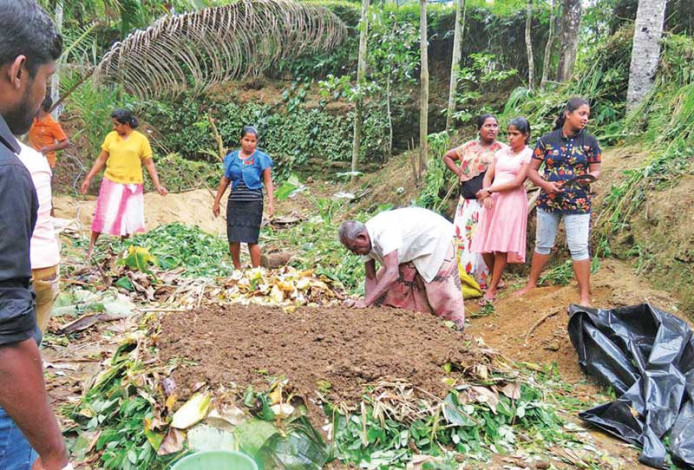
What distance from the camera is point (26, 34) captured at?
3.68 ft

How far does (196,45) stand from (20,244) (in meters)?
6.70

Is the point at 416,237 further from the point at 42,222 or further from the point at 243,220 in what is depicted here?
the point at 42,222

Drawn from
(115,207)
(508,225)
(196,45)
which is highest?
(196,45)

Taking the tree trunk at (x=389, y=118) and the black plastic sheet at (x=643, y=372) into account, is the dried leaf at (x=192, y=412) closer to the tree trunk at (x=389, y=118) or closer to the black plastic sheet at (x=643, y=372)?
the black plastic sheet at (x=643, y=372)

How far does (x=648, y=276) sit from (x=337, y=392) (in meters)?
3.09

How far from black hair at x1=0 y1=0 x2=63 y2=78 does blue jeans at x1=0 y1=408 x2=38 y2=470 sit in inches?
29.9

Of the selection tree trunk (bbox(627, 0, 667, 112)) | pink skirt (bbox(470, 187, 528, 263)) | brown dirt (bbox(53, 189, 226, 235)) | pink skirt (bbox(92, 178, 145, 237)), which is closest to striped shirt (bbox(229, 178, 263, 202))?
pink skirt (bbox(92, 178, 145, 237))

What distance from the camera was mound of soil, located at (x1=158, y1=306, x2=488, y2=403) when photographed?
2617 mm

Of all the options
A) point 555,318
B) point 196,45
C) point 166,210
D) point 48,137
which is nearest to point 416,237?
point 555,318

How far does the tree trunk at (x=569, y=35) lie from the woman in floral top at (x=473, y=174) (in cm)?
374

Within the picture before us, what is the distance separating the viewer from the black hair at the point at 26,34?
110 cm

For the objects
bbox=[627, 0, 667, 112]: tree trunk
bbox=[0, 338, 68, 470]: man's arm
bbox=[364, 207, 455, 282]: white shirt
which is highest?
bbox=[627, 0, 667, 112]: tree trunk

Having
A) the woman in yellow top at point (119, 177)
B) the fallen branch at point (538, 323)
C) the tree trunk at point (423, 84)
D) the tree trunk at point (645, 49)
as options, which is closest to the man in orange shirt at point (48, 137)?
the woman in yellow top at point (119, 177)

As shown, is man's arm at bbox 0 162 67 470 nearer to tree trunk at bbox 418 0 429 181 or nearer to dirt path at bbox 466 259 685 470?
dirt path at bbox 466 259 685 470
